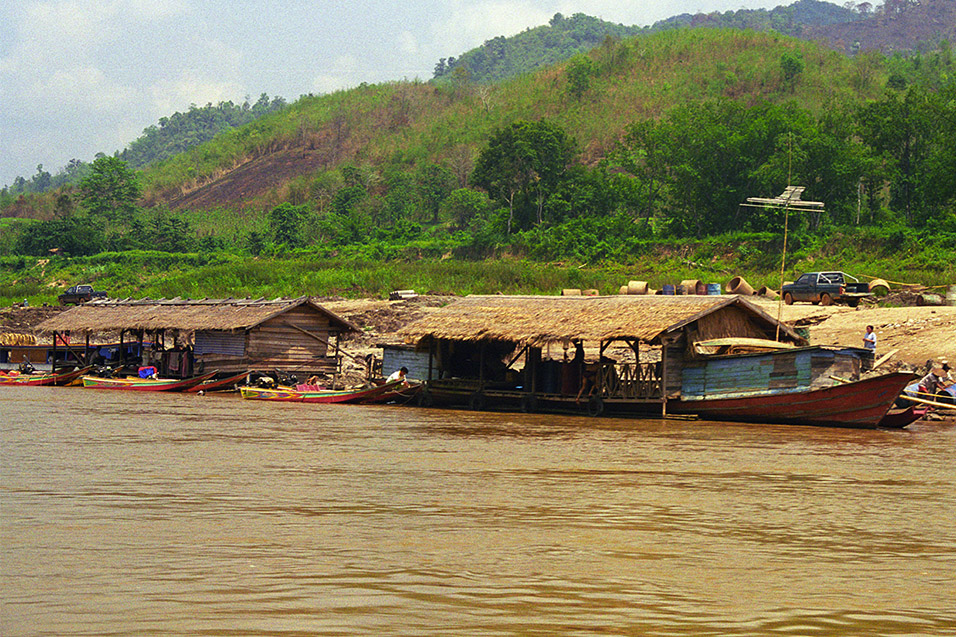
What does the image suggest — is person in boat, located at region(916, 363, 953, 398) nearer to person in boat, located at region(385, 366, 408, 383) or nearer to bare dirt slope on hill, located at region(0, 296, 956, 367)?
bare dirt slope on hill, located at region(0, 296, 956, 367)

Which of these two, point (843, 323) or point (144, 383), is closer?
point (144, 383)

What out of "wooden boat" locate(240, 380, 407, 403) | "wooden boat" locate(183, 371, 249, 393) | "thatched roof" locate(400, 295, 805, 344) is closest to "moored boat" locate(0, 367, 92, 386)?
"wooden boat" locate(183, 371, 249, 393)

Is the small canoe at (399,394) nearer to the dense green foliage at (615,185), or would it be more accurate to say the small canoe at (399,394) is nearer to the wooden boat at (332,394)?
the wooden boat at (332,394)

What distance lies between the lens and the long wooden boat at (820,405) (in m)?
17.2

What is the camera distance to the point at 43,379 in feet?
96.8

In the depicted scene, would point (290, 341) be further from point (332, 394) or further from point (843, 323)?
point (843, 323)

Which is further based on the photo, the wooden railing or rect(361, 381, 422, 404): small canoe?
rect(361, 381, 422, 404): small canoe

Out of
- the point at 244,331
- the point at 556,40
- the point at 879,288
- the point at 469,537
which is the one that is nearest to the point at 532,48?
the point at 556,40

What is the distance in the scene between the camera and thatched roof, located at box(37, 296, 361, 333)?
27.5 meters

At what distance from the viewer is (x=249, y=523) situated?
796 cm

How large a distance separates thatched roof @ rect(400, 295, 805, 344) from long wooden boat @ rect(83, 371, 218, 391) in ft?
23.2

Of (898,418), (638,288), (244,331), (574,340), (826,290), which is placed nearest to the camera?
(898,418)

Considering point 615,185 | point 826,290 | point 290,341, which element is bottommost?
point 290,341

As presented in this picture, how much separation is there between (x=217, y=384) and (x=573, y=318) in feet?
35.5
